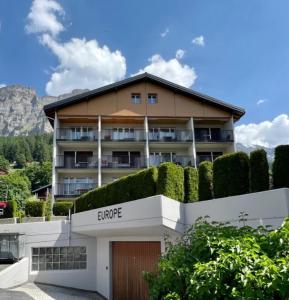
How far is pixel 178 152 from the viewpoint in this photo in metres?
28.9

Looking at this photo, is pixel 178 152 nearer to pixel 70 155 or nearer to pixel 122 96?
pixel 122 96

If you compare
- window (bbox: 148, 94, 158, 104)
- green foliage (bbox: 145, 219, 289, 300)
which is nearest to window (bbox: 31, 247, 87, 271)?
green foliage (bbox: 145, 219, 289, 300)

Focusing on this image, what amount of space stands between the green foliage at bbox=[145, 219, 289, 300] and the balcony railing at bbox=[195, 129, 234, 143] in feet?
76.8

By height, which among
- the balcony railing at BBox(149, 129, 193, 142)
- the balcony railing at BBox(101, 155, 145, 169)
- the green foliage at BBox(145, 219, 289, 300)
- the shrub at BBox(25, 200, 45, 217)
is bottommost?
the green foliage at BBox(145, 219, 289, 300)

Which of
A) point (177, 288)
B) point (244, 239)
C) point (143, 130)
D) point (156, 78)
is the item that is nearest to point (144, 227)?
point (177, 288)

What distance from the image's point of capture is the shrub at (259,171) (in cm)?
821

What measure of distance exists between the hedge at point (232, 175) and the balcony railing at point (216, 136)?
1937cm

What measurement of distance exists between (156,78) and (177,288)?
24516mm

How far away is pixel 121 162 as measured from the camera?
28.0 meters

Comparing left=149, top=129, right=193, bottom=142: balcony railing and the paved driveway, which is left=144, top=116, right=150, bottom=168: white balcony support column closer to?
left=149, top=129, right=193, bottom=142: balcony railing

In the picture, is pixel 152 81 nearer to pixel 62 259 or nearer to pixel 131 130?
pixel 131 130

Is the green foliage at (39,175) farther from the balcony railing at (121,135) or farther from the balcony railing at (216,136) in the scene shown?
the balcony railing at (216,136)

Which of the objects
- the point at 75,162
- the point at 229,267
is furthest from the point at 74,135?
the point at 229,267

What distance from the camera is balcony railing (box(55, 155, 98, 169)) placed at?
2685 cm
